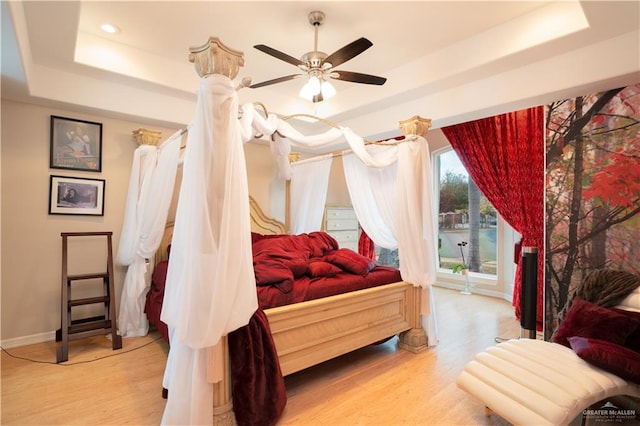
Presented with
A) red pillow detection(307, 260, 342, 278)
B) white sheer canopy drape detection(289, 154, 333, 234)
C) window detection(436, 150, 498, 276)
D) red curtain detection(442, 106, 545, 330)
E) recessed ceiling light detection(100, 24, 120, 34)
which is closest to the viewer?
red pillow detection(307, 260, 342, 278)

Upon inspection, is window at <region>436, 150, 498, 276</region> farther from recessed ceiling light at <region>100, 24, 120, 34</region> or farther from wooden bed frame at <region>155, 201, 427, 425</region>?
recessed ceiling light at <region>100, 24, 120, 34</region>

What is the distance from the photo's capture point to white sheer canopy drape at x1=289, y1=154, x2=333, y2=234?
4.27m

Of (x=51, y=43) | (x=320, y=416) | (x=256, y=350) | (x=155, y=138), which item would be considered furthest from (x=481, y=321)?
(x=51, y=43)

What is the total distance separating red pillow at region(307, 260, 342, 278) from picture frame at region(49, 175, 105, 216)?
2499 millimetres

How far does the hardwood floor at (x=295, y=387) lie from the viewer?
2.02 m

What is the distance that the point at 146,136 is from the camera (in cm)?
343

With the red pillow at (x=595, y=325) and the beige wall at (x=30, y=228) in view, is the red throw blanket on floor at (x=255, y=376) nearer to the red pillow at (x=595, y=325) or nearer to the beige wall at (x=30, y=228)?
the red pillow at (x=595, y=325)

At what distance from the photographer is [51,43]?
2.68 meters

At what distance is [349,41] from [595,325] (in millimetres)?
3105

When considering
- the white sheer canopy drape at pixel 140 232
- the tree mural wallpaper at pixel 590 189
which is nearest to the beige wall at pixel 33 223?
the white sheer canopy drape at pixel 140 232

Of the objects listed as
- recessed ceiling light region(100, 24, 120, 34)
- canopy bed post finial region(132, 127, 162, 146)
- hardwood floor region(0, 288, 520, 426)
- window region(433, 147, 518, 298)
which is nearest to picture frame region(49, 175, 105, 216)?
canopy bed post finial region(132, 127, 162, 146)

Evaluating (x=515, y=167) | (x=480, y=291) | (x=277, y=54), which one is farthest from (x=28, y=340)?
(x=480, y=291)

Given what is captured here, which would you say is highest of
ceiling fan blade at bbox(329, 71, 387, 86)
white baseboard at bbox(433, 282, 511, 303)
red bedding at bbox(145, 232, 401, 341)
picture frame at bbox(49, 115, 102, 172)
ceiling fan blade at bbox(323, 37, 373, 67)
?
ceiling fan blade at bbox(323, 37, 373, 67)

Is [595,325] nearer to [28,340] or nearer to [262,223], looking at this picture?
[262,223]
